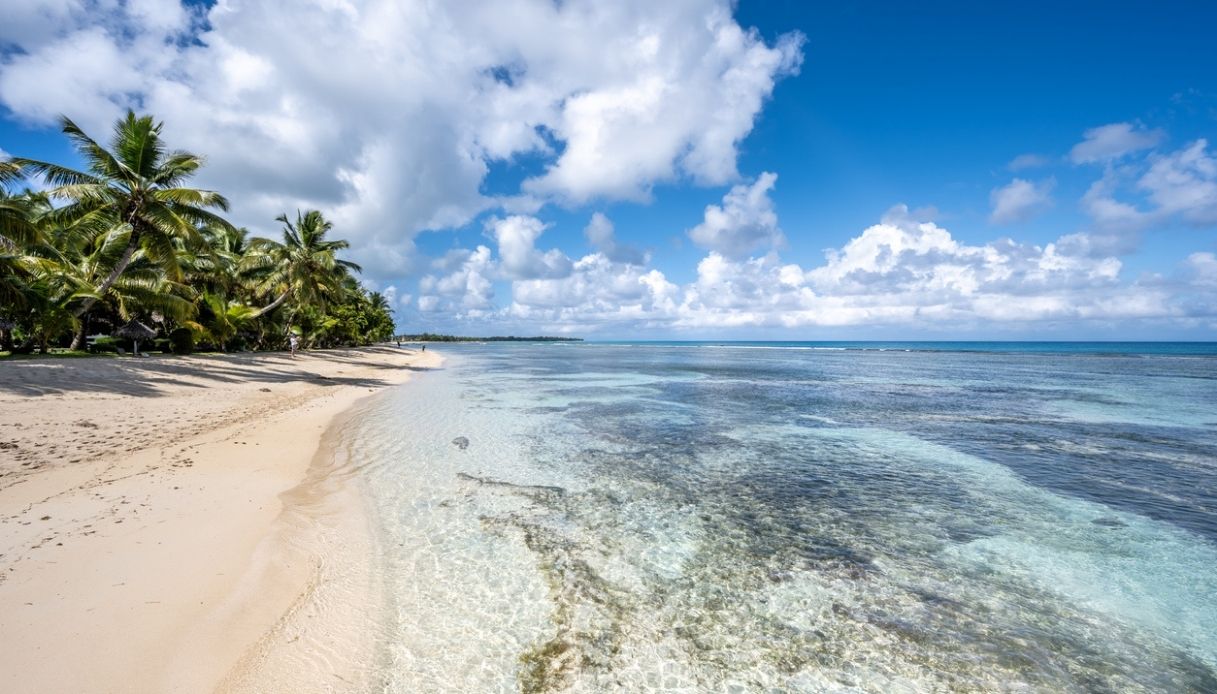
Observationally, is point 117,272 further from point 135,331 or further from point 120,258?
point 135,331

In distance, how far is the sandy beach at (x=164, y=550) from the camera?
4027 millimetres

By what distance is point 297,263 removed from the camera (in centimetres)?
3862

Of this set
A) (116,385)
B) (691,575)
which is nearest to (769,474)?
(691,575)

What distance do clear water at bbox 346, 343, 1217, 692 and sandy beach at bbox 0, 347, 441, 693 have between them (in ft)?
2.87

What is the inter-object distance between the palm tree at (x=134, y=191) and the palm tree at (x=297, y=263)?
16378 mm

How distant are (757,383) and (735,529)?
26.6 m

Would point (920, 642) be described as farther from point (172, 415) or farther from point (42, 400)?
point (42, 400)

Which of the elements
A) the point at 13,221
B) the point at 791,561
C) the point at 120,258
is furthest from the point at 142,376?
the point at 791,561

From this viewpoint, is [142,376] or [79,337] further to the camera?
[79,337]

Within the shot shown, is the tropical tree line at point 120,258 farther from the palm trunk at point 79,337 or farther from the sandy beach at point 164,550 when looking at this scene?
the sandy beach at point 164,550

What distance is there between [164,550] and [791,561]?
8171 millimetres

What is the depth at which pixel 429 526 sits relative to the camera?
756 centimetres

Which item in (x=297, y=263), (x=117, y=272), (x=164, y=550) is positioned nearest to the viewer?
(x=164, y=550)

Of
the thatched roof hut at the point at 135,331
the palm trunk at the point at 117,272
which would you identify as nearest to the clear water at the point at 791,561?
the palm trunk at the point at 117,272
